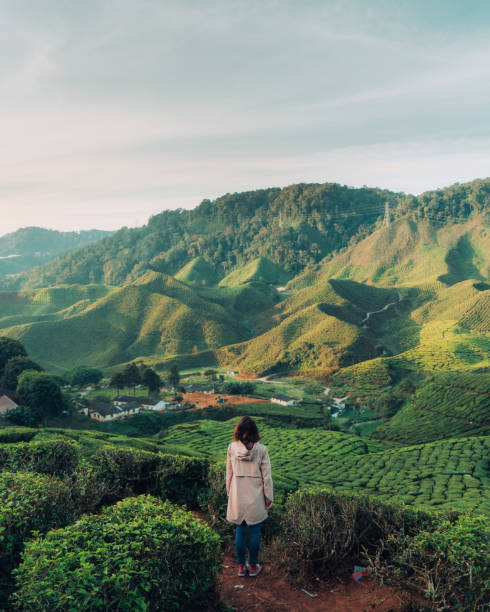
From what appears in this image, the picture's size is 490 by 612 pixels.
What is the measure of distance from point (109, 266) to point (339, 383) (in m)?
129

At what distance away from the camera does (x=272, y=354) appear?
235ft

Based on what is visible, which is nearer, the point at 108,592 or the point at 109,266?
the point at 108,592

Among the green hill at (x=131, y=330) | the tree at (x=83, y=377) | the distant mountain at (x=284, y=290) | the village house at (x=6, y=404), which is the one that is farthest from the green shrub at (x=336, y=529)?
the green hill at (x=131, y=330)

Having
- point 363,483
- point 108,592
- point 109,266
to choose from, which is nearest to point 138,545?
point 108,592

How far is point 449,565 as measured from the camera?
5.00m

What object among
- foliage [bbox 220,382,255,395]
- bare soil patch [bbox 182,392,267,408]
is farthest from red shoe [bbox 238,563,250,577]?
foliage [bbox 220,382,255,395]

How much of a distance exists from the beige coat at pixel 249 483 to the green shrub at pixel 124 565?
0.58m

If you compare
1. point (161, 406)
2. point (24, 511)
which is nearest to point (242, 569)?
point (24, 511)

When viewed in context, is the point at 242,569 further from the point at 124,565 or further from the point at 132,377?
the point at 132,377

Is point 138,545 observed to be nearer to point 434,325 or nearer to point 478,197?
point 434,325

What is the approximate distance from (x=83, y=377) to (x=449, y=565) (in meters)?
56.6

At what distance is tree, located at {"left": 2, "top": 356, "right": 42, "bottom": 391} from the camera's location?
39969 mm

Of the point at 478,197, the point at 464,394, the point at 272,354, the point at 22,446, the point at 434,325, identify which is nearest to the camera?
the point at 22,446

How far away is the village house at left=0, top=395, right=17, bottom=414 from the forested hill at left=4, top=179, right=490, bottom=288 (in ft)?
374
